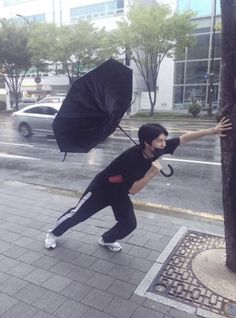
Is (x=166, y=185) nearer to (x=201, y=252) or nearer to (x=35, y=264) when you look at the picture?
(x=201, y=252)

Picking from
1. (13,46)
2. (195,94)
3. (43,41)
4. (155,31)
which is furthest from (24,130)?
(195,94)

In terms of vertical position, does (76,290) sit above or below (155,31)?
below

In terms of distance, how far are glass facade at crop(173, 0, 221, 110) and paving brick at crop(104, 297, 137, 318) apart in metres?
25.6

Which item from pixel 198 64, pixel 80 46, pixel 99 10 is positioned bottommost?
pixel 198 64

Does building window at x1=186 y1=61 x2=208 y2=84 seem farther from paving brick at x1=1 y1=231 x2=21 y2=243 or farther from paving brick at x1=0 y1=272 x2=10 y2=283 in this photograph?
paving brick at x1=0 y1=272 x2=10 y2=283

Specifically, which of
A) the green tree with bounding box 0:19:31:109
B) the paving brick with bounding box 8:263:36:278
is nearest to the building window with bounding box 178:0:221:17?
the green tree with bounding box 0:19:31:109

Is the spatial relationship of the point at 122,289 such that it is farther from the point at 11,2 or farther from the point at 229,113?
the point at 11,2

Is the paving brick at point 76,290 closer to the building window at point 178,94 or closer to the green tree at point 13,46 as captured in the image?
the building window at point 178,94

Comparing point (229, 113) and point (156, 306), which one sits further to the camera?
point (229, 113)

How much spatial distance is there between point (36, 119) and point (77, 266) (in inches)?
449

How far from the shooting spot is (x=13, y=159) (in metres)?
9.85

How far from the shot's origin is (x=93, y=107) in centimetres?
325

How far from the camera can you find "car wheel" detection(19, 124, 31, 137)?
1450 centimetres

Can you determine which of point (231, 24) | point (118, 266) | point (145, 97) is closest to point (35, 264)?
point (118, 266)
